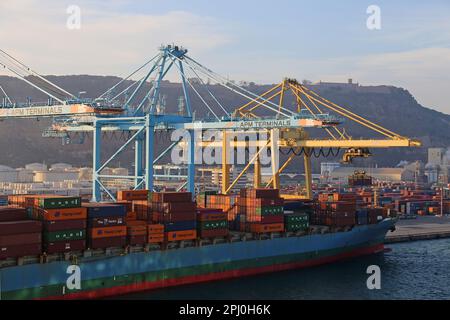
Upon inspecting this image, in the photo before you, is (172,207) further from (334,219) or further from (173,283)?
(334,219)

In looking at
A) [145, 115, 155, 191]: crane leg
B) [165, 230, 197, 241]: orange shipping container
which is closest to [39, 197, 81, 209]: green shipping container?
[165, 230, 197, 241]: orange shipping container

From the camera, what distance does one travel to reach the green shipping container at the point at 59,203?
3850 cm

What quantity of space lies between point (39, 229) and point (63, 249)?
218 cm

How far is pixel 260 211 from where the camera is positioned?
162ft

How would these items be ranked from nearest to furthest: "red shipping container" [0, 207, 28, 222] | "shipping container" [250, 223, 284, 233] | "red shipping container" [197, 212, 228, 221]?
1. "red shipping container" [0, 207, 28, 222]
2. "red shipping container" [197, 212, 228, 221]
3. "shipping container" [250, 223, 284, 233]

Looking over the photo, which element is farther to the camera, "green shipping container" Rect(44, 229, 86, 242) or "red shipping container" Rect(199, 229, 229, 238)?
"red shipping container" Rect(199, 229, 229, 238)

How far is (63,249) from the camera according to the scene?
38.5 m

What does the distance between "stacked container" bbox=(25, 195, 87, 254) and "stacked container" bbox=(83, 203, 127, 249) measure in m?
0.56

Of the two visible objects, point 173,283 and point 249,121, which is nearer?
point 173,283

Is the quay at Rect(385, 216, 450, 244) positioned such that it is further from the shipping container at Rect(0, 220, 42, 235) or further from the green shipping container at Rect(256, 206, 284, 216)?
the shipping container at Rect(0, 220, 42, 235)

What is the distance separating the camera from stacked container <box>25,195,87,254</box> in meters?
38.0

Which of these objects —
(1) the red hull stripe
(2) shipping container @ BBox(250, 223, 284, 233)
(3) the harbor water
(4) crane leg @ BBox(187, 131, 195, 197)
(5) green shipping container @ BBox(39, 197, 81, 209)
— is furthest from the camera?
(4) crane leg @ BBox(187, 131, 195, 197)

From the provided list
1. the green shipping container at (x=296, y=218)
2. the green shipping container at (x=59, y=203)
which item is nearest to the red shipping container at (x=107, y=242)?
the green shipping container at (x=59, y=203)
